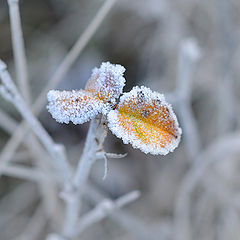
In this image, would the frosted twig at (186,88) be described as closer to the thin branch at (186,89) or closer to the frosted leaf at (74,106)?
the thin branch at (186,89)

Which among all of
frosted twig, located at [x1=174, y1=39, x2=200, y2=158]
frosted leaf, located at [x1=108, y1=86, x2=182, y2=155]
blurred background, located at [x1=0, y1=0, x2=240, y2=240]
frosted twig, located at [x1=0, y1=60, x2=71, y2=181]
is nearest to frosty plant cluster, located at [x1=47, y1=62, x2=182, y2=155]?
frosted leaf, located at [x1=108, y1=86, x2=182, y2=155]

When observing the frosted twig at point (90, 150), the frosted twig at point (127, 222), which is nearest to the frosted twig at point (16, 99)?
the frosted twig at point (90, 150)

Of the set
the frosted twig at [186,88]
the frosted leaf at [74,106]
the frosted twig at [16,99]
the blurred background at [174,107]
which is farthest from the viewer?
the blurred background at [174,107]

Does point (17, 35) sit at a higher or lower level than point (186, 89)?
lower

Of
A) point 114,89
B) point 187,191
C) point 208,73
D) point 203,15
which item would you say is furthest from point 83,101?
point 203,15

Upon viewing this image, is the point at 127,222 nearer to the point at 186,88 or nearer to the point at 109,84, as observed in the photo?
the point at 186,88

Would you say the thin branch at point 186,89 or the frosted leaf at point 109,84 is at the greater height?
the thin branch at point 186,89

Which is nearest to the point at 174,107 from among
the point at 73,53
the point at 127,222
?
the point at 127,222
